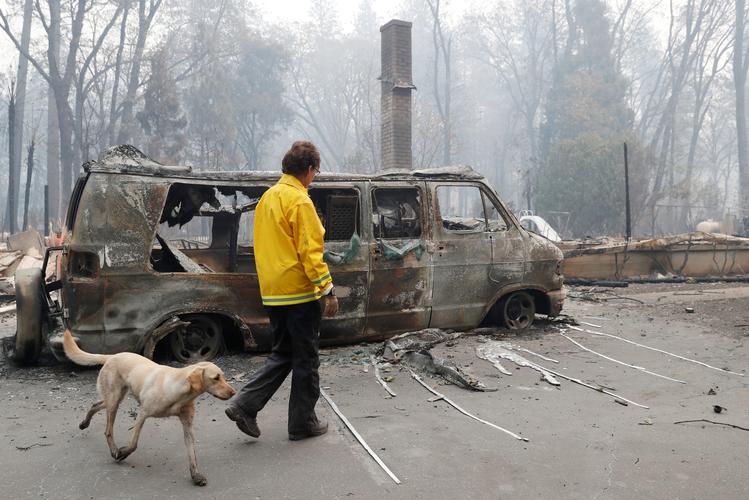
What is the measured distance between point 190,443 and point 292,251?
4.08ft

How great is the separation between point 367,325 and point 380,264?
0.65 meters

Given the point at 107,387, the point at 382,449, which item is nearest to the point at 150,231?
the point at 107,387

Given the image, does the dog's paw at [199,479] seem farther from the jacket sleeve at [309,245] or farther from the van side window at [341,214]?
the van side window at [341,214]

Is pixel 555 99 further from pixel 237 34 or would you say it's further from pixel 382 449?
pixel 382 449

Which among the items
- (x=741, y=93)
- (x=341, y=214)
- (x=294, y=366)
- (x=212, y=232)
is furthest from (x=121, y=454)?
(x=741, y=93)

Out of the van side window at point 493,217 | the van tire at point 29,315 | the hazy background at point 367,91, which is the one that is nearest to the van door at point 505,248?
the van side window at point 493,217

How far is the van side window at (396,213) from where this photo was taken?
6297mm

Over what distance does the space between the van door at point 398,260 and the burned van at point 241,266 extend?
0.01m

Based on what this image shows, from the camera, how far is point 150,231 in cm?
538

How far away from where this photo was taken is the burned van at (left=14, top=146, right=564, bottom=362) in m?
5.19

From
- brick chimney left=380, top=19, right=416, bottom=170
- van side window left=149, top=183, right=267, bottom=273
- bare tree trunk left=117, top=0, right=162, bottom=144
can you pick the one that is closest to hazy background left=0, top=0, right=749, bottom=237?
bare tree trunk left=117, top=0, right=162, bottom=144

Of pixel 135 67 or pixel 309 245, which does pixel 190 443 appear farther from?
pixel 135 67

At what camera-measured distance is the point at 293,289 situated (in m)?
3.67

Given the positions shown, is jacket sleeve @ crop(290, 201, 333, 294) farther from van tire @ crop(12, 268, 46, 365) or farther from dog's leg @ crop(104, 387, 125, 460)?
van tire @ crop(12, 268, 46, 365)
